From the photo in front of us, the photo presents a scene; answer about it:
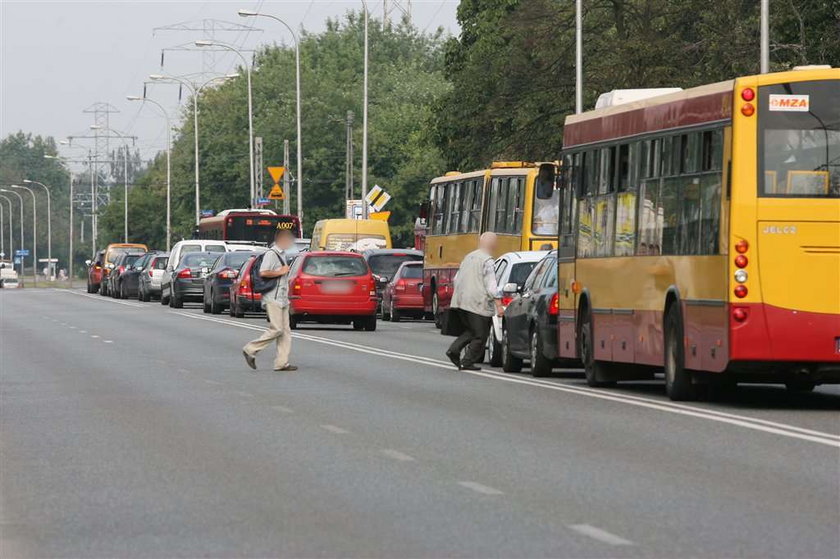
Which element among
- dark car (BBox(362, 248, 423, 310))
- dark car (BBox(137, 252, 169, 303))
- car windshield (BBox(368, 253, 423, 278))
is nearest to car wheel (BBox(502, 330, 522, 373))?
dark car (BBox(362, 248, 423, 310))

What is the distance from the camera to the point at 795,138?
17781mm

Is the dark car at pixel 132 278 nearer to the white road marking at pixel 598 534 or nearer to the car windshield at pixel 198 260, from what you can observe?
the car windshield at pixel 198 260

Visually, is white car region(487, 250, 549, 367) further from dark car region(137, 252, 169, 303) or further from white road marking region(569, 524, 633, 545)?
dark car region(137, 252, 169, 303)

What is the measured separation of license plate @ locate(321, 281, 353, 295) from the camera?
38.9 meters

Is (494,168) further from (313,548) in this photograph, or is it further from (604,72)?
(313,548)

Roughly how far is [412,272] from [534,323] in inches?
881

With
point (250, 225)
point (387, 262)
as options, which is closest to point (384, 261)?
point (387, 262)

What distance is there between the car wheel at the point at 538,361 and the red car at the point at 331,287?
15.0m

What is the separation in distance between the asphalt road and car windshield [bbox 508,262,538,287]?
3702 mm

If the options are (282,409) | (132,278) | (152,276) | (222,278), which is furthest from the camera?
(132,278)

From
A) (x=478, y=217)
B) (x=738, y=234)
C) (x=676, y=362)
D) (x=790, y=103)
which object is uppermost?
(x=790, y=103)

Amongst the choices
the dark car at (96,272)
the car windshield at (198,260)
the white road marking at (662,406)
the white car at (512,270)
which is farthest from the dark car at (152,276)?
the white car at (512,270)

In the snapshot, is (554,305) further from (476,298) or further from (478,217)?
(478,217)

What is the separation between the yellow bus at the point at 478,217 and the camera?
37656mm
